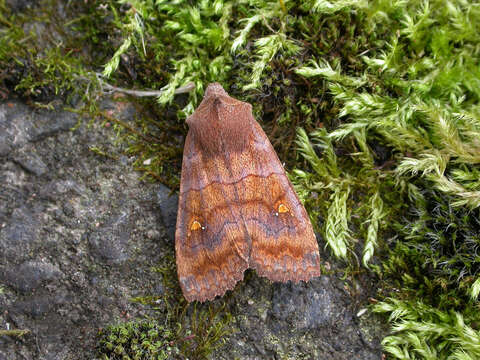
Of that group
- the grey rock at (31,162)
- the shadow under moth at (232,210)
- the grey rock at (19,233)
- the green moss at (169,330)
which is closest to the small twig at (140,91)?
the shadow under moth at (232,210)

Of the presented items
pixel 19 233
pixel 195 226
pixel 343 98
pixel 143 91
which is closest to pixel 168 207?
pixel 195 226

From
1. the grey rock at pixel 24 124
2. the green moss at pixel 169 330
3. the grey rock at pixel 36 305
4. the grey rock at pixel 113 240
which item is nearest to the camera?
the green moss at pixel 169 330

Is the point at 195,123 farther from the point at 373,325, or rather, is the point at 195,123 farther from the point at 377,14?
the point at 373,325

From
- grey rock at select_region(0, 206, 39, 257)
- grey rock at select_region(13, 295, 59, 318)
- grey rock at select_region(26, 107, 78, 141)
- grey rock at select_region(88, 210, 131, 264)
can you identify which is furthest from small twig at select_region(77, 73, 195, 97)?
grey rock at select_region(13, 295, 59, 318)

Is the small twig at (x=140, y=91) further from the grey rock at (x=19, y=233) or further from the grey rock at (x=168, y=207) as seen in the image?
the grey rock at (x=19, y=233)

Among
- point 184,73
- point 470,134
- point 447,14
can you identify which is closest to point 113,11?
point 184,73

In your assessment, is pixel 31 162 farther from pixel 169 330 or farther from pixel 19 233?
pixel 169 330

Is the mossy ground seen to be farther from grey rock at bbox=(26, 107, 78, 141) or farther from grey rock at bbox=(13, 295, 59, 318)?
grey rock at bbox=(13, 295, 59, 318)
